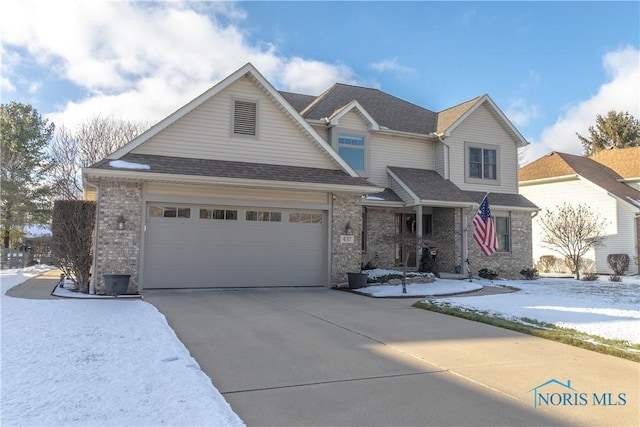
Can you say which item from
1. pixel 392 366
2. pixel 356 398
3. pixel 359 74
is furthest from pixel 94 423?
pixel 359 74

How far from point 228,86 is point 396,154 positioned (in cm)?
774

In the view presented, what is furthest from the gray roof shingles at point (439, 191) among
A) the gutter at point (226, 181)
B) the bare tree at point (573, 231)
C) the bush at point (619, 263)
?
the bush at point (619, 263)

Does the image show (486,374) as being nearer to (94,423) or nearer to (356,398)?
(356,398)

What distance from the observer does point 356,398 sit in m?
4.41

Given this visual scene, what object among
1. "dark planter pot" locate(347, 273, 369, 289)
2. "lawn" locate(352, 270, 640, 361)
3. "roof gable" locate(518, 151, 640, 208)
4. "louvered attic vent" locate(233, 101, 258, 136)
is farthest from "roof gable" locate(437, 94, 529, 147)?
"louvered attic vent" locate(233, 101, 258, 136)

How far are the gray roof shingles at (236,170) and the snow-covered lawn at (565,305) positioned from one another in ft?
11.3

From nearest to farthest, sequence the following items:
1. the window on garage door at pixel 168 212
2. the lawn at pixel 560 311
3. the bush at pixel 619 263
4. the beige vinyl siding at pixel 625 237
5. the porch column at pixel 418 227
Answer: the lawn at pixel 560 311 → the window on garage door at pixel 168 212 → the porch column at pixel 418 227 → the bush at pixel 619 263 → the beige vinyl siding at pixel 625 237

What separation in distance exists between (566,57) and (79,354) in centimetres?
1520

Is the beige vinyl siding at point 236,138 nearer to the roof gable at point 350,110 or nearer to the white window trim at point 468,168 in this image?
the roof gable at point 350,110

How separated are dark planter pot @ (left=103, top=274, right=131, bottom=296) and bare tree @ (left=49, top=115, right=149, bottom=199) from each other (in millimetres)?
20982

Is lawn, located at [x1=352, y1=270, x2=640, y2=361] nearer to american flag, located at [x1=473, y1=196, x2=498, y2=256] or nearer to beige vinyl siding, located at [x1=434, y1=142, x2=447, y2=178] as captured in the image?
american flag, located at [x1=473, y1=196, x2=498, y2=256]

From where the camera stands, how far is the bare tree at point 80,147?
29.5m

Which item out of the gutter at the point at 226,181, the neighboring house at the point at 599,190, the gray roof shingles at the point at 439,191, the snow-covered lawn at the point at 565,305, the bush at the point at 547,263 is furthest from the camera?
the bush at the point at 547,263

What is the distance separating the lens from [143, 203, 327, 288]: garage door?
1220 centimetres
